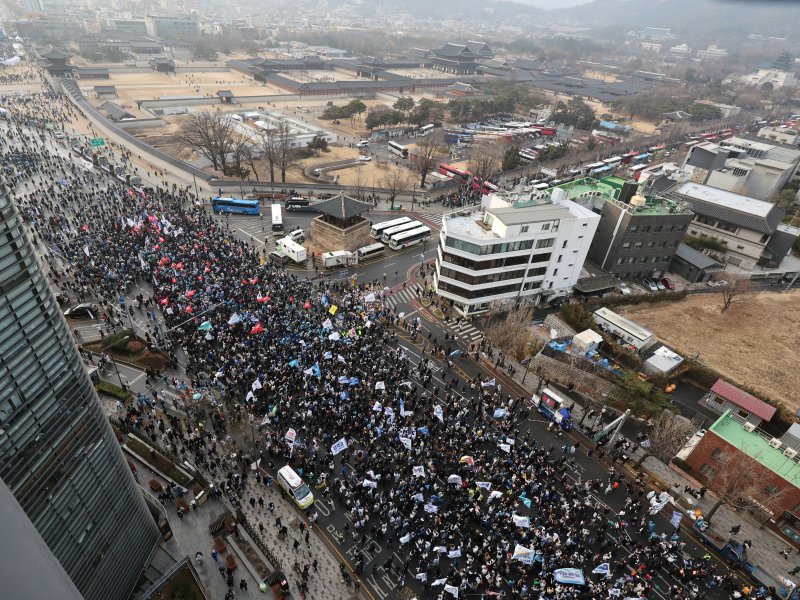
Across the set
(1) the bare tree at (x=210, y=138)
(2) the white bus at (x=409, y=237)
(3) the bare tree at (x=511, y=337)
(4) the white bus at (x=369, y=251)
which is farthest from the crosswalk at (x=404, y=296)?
(1) the bare tree at (x=210, y=138)

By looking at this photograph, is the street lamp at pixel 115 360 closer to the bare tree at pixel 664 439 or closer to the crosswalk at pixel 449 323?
the crosswalk at pixel 449 323

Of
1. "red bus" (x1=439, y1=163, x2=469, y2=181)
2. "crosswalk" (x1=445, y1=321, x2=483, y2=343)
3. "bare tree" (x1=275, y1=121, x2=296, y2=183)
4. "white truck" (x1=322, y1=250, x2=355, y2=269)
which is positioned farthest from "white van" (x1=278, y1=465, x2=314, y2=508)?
A: "red bus" (x1=439, y1=163, x2=469, y2=181)

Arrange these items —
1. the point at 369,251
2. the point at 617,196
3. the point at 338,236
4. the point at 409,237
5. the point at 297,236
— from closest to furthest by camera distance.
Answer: the point at 338,236
the point at 369,251
the point at 617,196
the point at 297,236
the point at 409,237

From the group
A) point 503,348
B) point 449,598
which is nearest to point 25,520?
point 449,598

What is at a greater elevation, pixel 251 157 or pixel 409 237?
pixel 409 237

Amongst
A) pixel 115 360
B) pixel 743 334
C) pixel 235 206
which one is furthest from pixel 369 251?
pixel 743 334

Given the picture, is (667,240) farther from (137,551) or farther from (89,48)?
(89,48)

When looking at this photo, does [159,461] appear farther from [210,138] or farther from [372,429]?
[210,138]

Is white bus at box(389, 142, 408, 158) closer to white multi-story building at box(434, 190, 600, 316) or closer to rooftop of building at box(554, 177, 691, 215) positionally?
rooftop of building at box(554, 177, 691, 215)
